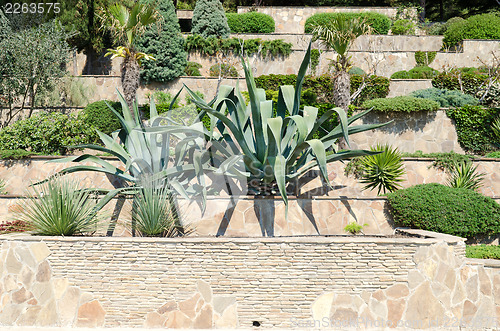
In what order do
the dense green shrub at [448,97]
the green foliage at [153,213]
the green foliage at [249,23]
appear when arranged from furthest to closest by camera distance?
the green foliage at [249,23] → the dense green shrub at [448,97] → the green foliage at [153,213]

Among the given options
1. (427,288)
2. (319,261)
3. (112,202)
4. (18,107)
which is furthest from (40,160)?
(427,288)

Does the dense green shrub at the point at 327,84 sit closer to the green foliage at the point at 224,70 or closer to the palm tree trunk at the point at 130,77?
the green foliage at the point at 224,70

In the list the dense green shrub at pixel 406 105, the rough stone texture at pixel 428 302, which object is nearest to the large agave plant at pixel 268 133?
the rough stone texture at pixel 428 302

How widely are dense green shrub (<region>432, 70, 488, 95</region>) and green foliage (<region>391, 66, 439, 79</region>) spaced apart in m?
1.13

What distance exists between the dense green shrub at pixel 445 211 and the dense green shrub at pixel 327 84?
28.0 feet

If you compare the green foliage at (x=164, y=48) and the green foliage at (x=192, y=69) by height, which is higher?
the green foliage at (x=164, y=48)

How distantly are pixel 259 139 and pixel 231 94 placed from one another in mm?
1111

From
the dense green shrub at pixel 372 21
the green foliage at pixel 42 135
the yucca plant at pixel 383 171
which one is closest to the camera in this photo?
the yucca plant at pixel 383 171

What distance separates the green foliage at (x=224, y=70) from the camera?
20141 mm

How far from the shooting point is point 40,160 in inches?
484

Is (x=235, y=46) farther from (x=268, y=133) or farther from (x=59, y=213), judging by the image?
(x=59, y=213)

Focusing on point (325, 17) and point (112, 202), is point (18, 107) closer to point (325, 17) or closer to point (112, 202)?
point (112, 202)

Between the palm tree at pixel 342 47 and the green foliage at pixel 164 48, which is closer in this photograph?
the palm tree at pixel 342 47

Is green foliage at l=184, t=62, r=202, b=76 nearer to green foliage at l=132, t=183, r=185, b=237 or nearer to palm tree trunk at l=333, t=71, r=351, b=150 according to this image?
palm tree trunk at l=333, t=71, r=351, b=150
